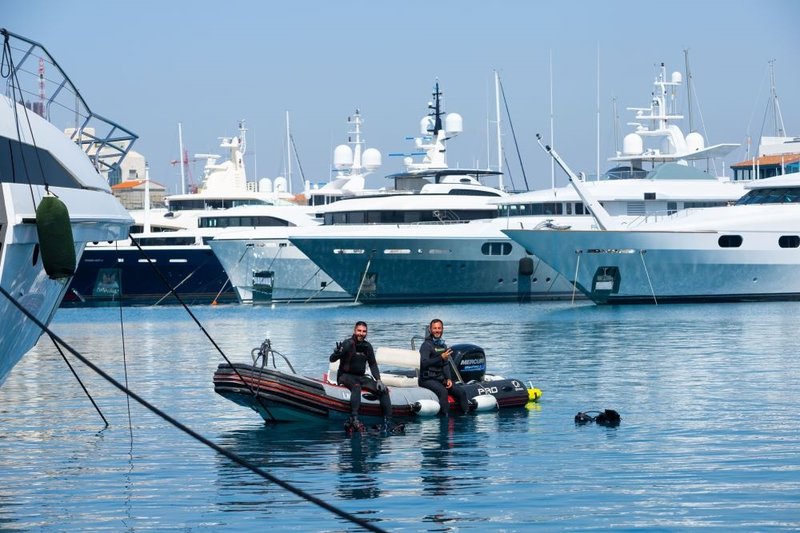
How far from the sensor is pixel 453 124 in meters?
74.4

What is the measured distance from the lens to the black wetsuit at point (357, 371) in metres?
19.0

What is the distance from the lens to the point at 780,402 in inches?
864

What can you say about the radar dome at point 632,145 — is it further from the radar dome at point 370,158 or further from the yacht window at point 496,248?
the radar dome at point 370,158

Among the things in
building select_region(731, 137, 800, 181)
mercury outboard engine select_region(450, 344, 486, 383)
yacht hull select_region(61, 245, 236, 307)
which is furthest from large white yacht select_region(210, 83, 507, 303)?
mercury outboard engine select_region(450, 344, 486, 383)

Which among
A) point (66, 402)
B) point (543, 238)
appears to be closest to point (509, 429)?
point (66, 402)

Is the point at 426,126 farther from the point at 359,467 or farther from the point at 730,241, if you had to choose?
the point at 359,467

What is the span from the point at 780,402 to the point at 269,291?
42346 millimetres

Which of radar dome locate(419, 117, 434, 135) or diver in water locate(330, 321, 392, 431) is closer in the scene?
diver in water locate(330, 321, 392, 431)

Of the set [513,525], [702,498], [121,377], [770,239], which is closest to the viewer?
[513,525]

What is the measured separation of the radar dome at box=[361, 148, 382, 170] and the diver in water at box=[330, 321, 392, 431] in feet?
205

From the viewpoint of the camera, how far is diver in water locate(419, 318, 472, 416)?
1977cm

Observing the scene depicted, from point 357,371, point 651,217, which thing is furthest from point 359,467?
point 651,217

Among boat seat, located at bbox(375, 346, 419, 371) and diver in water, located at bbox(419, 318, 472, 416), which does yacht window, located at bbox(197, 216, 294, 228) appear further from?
diver in water, located at bbox(419, 318, 472, 416)

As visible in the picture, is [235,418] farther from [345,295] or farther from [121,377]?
[345,295]
